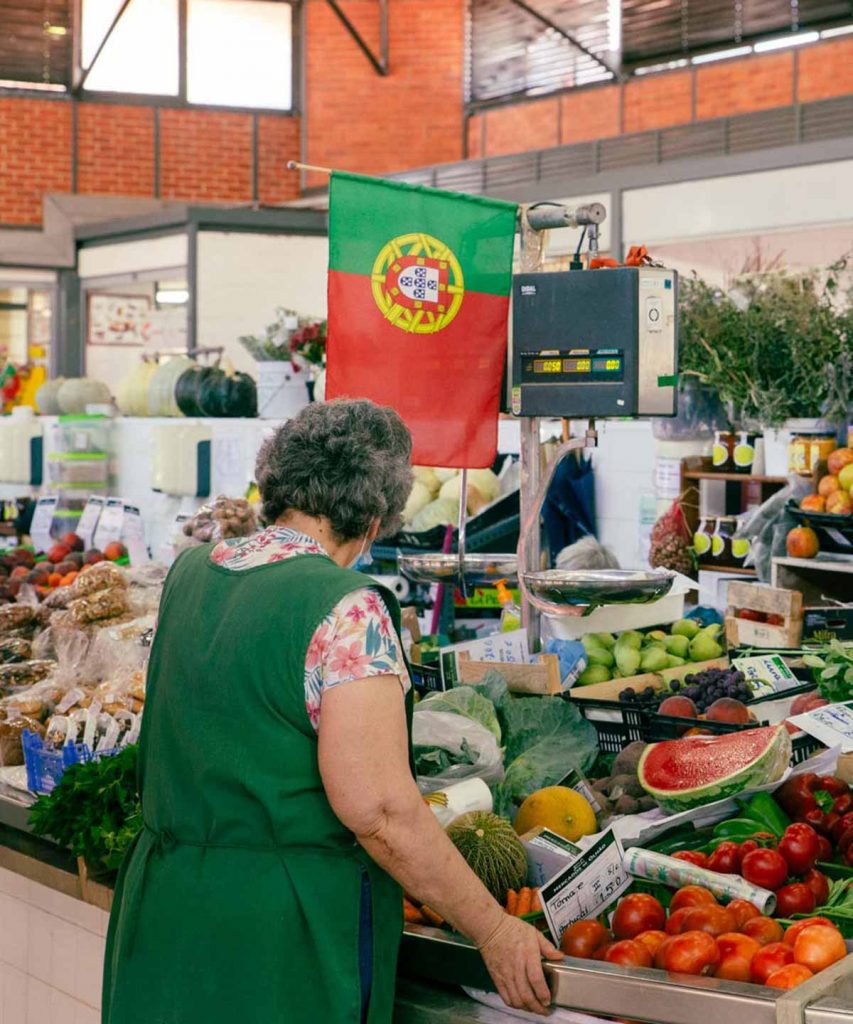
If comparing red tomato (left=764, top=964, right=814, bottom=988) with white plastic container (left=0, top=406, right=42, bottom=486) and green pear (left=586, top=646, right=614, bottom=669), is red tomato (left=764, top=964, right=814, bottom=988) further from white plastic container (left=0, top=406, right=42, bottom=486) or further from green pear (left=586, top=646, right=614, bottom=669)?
white plastic container (left=0, top=406, right=42, bottom=486)

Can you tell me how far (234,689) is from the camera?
1911mm

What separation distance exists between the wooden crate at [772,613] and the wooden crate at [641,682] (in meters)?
1.12

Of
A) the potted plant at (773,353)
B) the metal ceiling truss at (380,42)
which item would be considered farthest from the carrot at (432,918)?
the metal ceiling truss at (380,42)

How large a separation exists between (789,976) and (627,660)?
1689 mm

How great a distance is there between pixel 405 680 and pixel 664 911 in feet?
2.11

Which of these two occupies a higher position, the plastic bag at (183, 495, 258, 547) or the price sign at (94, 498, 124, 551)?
the plastic bag at (183, 495, 258, 547)

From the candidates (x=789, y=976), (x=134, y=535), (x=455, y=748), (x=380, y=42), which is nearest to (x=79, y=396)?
(x=134, y=535)

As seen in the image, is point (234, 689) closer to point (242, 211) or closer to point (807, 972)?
point (807, 972)

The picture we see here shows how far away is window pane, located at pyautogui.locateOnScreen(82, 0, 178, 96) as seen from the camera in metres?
13.7

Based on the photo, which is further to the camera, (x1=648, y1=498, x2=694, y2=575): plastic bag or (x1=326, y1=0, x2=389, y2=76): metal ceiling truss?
(x1=326, y1=0, x2=389, y2=76): metal ceiling truss

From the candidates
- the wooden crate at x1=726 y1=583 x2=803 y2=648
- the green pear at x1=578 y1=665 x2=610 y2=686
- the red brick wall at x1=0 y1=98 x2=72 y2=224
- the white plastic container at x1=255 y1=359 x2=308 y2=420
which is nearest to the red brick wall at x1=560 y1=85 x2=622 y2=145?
the red brick wall at x1=0 y1=98 x2=72 y2=224

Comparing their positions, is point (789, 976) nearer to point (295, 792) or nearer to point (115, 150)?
point (295, 792)

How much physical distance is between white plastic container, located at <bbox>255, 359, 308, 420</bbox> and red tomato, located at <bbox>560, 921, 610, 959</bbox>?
467cm

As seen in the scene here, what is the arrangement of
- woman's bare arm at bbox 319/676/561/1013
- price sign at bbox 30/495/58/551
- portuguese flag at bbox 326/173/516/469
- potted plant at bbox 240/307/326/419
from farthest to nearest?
1. price sign at bbox 30/495/58/551
2. potted plant at bbox 240/307/326/419
3. portuguese flag at bbox 326/173/516/469
4. woman's bare arm at bbox 319/676/561/1013
